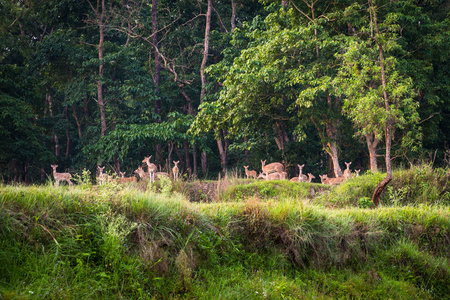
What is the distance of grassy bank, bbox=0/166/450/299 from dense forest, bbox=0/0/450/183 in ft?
13.5

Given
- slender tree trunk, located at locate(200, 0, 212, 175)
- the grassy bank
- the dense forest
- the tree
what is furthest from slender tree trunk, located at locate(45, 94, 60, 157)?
the grassy bank

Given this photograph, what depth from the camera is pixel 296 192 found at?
1536 centimetres

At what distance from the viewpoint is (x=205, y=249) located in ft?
25.6

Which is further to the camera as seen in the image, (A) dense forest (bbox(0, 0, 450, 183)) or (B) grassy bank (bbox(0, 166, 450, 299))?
(A) dense forest (bbox(0, 0, 450, 183))

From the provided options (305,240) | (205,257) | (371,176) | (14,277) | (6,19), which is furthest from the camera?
(6,19)

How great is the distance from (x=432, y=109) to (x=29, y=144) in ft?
65.0

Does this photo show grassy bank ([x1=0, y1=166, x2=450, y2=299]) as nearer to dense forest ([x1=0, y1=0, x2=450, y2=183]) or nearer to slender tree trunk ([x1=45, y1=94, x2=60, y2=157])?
dense forest ([x1=0, y1=0, x2=450, y2=183])

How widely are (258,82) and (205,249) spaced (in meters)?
12.4

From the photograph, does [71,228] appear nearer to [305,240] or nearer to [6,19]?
[305,240]

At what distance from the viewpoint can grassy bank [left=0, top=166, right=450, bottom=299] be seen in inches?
246

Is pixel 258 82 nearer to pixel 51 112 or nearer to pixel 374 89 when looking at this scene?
pixel 374 89

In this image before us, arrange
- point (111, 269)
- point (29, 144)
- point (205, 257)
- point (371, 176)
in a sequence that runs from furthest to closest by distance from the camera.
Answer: point (29, 144)
point (371, 176)
point (205, 257)
point (111, 269)

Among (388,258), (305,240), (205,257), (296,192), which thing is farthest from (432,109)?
(205,257)

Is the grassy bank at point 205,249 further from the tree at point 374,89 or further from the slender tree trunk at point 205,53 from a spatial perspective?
the slender tree trunk at point 205,53
